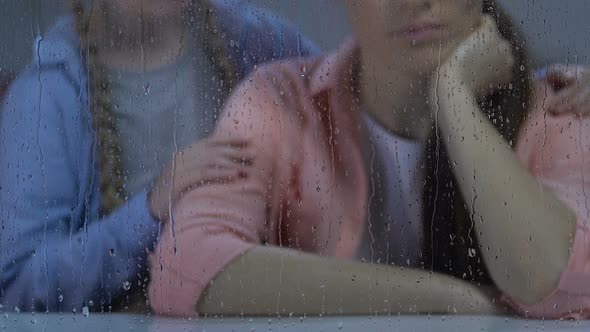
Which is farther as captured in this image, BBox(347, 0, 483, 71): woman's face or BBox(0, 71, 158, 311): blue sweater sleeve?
BBox(0, 71, 158, 311): blue sweater sleeve

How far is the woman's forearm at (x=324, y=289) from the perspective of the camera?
355 cm

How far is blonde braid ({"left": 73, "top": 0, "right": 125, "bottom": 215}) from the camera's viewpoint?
3627 millimetres

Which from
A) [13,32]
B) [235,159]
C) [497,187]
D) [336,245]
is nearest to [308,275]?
[336,245]

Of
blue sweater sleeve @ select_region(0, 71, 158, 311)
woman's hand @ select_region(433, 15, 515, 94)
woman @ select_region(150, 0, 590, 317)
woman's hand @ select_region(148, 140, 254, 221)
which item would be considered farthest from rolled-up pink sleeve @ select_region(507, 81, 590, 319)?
blue sweater sleeve @ select_region(0, 71, 158, 311)

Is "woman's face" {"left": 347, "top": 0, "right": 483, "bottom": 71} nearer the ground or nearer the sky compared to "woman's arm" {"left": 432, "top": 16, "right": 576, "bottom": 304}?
nearer the sky

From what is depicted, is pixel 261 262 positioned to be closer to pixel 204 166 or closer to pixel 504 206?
pixel 204 166

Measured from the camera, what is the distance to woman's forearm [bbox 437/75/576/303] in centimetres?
354

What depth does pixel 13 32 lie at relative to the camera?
12.0 ft

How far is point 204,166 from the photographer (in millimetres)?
3584

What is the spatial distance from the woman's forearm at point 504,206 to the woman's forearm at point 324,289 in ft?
0.43

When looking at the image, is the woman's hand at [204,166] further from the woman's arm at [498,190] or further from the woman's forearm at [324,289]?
the woman's arm at [498,190]

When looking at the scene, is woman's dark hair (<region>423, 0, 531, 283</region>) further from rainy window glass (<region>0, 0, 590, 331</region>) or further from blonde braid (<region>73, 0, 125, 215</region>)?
blonde braid (<region>73, 0, 125, 215</region>)

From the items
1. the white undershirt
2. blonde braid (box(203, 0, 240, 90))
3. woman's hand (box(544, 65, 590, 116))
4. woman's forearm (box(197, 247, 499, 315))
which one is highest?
blonde braid (box(203, 0, 240, 90))

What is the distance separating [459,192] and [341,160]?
1.26ft
